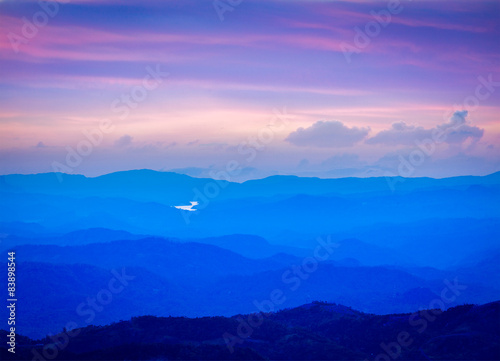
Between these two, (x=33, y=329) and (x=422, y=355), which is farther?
(x=33, y=329)

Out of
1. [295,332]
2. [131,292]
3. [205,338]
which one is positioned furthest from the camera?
[131,292]

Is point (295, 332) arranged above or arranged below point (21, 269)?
below

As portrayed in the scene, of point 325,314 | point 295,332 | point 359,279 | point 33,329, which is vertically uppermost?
point 359,279

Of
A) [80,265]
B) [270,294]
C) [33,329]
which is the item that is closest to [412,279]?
[270,294]

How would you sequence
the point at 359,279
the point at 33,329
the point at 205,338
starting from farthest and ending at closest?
the point at 359,279 → the point at 33,329 → the point at 205,338

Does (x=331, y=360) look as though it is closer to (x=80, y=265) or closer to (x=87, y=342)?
(x=87, y=342)

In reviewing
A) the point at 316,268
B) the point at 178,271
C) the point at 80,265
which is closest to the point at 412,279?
the point at 316,268
